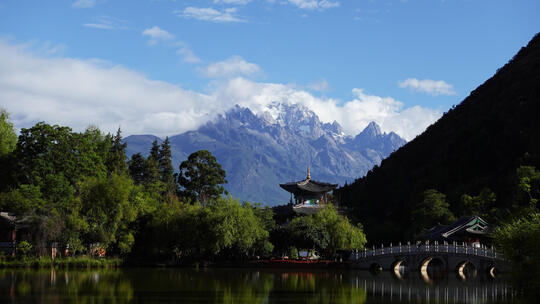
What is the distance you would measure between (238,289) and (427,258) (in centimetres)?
2277

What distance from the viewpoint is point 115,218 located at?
53.2 m

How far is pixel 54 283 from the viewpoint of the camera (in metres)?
34.8

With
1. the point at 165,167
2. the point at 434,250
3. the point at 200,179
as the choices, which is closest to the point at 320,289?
the point at 434,250

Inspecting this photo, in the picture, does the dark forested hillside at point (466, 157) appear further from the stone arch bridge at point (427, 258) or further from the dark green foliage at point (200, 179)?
the dark green foliage at point (200, 179)

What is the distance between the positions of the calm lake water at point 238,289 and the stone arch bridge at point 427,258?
2429 mm

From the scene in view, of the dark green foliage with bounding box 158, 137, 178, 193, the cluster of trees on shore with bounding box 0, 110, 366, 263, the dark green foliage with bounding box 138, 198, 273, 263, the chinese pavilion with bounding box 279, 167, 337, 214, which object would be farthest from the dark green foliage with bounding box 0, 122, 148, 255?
the dark green foliage with bounding box 158, 137, 178, 193

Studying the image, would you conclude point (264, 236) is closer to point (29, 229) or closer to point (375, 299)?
point (29, 229)

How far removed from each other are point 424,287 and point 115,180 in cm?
2774

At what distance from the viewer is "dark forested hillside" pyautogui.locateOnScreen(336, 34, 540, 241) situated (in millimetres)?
77688

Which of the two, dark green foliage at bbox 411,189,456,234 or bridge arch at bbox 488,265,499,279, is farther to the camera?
dark green foliage at bbox 411,189,456,234

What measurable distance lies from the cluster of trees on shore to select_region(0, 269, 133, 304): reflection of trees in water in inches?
420

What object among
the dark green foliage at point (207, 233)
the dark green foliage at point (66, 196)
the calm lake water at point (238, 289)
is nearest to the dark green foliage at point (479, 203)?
the dark green foliage at point (207, 233)

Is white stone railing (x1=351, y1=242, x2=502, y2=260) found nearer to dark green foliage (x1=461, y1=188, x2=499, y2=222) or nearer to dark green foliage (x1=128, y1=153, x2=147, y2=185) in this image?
dark green foliage (x1=461, y1=188, x2=499, y2=222)

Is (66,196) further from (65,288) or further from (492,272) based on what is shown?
(492,272)
